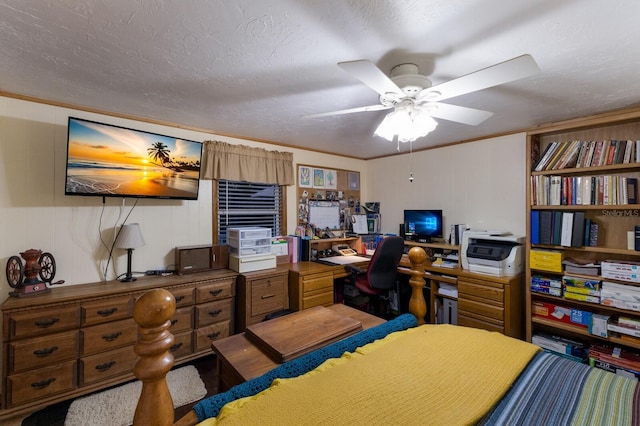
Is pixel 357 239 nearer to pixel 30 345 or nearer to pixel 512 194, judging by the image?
pixel 512 194

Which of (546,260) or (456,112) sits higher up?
(456,112)

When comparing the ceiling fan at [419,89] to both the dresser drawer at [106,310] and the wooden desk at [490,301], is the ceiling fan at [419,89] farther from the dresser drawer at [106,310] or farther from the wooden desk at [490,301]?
the dresser drawer at [106,310]

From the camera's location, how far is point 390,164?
420 centimetres

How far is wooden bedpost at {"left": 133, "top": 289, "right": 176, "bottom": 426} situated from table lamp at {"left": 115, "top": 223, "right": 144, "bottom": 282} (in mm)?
1937

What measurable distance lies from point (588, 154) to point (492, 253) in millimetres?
1119

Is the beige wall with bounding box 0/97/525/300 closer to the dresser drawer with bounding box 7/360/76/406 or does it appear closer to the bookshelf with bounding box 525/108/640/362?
the bookshelf with bounding box 525/108/640/362

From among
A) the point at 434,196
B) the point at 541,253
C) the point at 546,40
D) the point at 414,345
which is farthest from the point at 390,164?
the point at 414,345

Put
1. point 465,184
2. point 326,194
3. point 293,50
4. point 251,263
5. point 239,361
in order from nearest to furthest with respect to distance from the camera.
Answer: point 239,361 → point 293,50 → point 251,263 → point 465,184 → point 326,194

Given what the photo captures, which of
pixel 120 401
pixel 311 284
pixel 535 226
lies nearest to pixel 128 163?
pixel 120 401

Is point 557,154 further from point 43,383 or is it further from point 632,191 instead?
point 43,383

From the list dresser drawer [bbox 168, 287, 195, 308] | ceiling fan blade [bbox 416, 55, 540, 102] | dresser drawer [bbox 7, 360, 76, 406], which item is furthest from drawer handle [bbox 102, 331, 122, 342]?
ceiling fan blade [bbox 416, 55, 540, 102]

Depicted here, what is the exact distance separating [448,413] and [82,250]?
9.25 feet

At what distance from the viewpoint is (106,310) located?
83.7 inches

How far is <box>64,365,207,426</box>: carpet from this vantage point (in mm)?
1884
